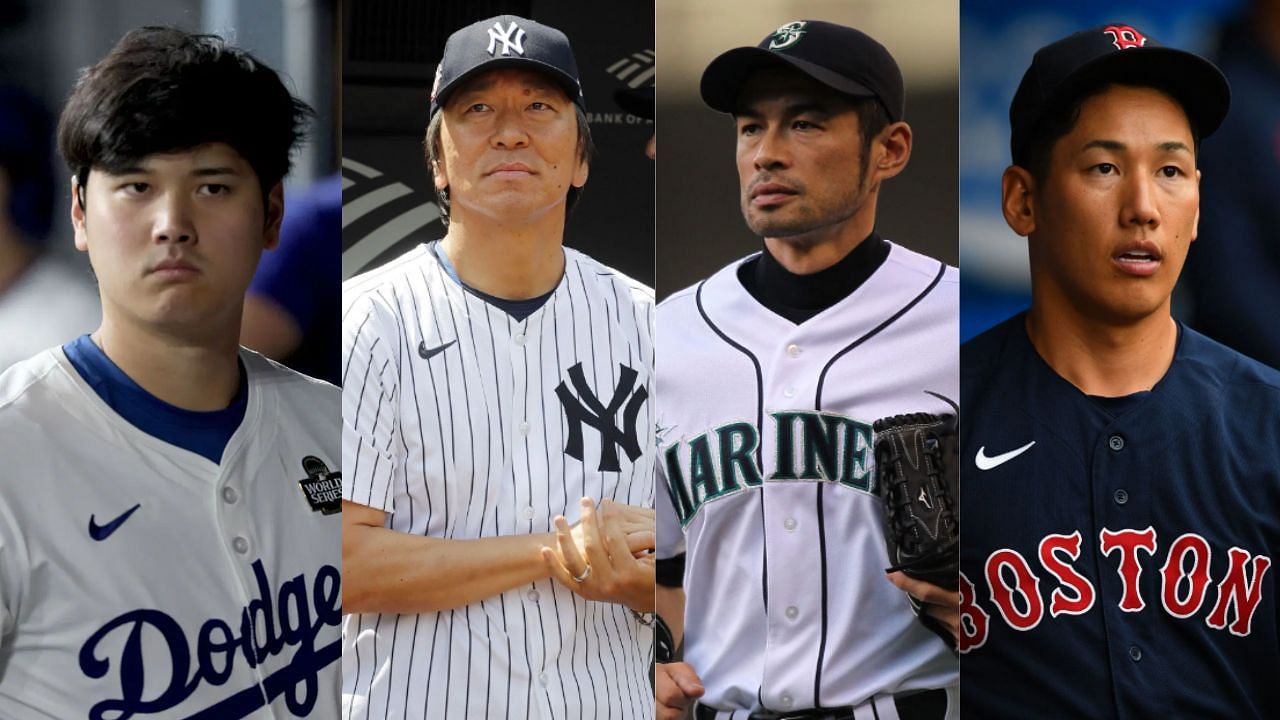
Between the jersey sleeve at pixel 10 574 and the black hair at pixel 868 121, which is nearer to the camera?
the jersey sleeve at pixel 10 574

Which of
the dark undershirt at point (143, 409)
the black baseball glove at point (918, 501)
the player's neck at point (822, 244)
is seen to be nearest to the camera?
the dark undershirt at point (143, 409)

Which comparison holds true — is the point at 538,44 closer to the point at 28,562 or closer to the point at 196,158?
the point at 196,158

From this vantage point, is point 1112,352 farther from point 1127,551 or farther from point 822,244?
point 822,244

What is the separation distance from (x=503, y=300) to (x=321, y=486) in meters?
0.73

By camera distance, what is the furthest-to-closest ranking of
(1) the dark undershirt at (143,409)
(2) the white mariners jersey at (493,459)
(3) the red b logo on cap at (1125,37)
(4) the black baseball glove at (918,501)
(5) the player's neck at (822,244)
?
(3) the red b logo on cap at (1125,37) → (5) the player's neck at (822,244) → (4) the black baseball glove at (918,501) → (2) the white mariners jersey at (493,459) → (1) the dark undershirt at (143,409)

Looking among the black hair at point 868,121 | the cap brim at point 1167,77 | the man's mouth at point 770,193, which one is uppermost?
the cap brim at point 1167,77

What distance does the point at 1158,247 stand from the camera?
13.6ft

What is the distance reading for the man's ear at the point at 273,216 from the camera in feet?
12.8

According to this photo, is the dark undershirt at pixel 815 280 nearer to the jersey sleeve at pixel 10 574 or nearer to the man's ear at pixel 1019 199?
the man's ear at pixel 1019 199

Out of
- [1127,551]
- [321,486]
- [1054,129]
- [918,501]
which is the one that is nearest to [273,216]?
[321,486]

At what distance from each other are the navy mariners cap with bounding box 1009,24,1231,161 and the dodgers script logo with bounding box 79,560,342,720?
247cm

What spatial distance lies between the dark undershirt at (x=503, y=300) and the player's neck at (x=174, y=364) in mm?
614

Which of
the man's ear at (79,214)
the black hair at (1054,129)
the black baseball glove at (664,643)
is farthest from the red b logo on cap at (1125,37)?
the man's ear at (79,214)

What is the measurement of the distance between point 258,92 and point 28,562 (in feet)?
→ 4.56
